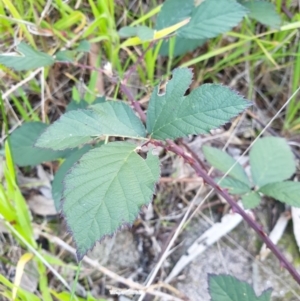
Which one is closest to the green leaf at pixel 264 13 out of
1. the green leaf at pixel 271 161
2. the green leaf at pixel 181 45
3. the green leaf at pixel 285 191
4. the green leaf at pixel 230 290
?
the green leaf at pixel 181 45

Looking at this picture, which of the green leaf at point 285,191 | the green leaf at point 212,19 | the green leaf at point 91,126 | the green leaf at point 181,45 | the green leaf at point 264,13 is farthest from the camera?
the green leaf at point 181,45

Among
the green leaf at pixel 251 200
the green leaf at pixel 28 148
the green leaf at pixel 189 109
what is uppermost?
the green leaf at pixel 189 109

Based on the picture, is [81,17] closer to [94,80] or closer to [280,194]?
[94,80]

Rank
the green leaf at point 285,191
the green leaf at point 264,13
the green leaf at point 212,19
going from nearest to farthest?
1. the green leaf at point 285,191
2. the green leaf at point 212,19
3. the green leaf at point 264,13

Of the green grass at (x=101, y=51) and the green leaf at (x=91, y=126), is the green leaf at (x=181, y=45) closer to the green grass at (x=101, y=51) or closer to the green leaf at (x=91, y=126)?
the green grass at (x=101, y=51)

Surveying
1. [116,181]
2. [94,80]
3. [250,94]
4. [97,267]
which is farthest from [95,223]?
[250,94]

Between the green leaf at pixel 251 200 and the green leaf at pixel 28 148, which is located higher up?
the green leaf at pixel 28 148

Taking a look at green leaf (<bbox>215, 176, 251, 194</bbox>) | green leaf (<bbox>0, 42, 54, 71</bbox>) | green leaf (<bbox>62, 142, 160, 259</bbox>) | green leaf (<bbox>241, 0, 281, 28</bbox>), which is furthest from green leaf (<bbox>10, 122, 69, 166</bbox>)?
green leaf (<bbox>241, 0, 281, 28</bbox>)
